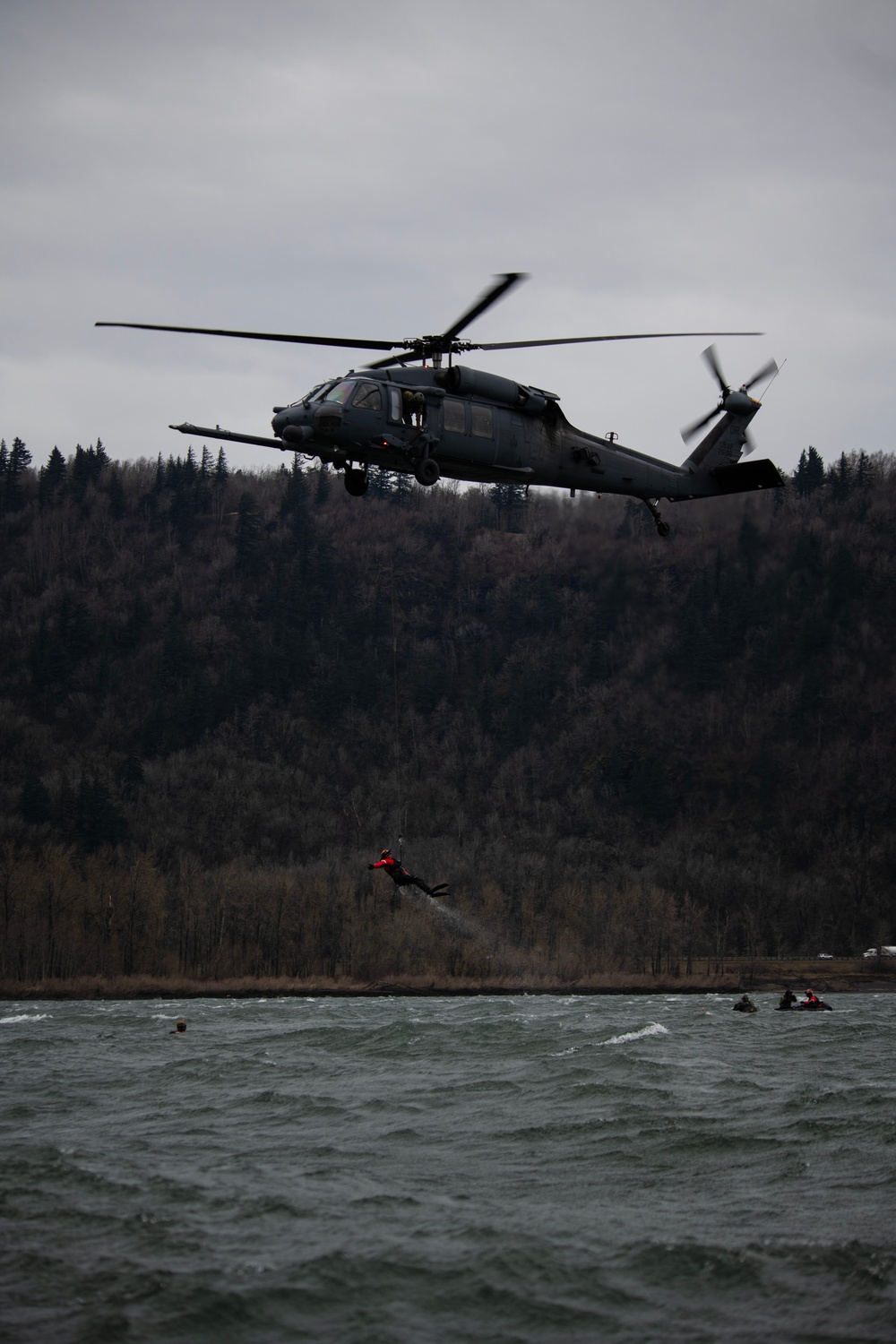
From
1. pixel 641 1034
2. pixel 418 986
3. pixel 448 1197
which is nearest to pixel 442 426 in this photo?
pixel 448 1197

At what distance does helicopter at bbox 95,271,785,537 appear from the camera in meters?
30.4

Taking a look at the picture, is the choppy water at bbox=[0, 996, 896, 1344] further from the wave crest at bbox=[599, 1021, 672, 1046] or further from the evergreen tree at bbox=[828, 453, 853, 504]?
the evergreen tree at bbox=[828, 453, 853, 504]

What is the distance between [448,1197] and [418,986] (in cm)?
7926

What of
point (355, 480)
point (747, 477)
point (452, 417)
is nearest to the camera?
point (355, 480)

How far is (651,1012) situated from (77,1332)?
6461 cm

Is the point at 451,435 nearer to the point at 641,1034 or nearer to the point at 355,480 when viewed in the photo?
the point at 355,480

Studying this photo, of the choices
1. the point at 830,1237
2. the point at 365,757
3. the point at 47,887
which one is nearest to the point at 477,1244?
the point at 830,1237

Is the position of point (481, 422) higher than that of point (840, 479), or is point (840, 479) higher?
point (840, 479)

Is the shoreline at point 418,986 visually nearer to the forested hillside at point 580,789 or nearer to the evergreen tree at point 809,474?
the forested hillside at point 580,789

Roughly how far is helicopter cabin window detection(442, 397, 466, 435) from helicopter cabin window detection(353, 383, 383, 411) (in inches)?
74.2

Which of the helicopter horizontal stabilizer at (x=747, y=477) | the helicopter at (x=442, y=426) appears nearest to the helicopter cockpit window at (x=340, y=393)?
the helicopter at (x=442, y=426)

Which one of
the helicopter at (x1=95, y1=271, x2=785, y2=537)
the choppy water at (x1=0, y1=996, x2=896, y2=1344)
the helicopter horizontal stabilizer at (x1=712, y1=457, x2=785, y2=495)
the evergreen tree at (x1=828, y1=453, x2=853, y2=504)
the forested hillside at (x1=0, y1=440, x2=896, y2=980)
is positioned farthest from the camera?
the evergreen tree at (x1=828, y1=453, x2=853, y2=504)

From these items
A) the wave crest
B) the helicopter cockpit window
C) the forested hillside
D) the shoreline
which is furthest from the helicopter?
the forested hillside

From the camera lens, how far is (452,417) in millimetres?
32469
